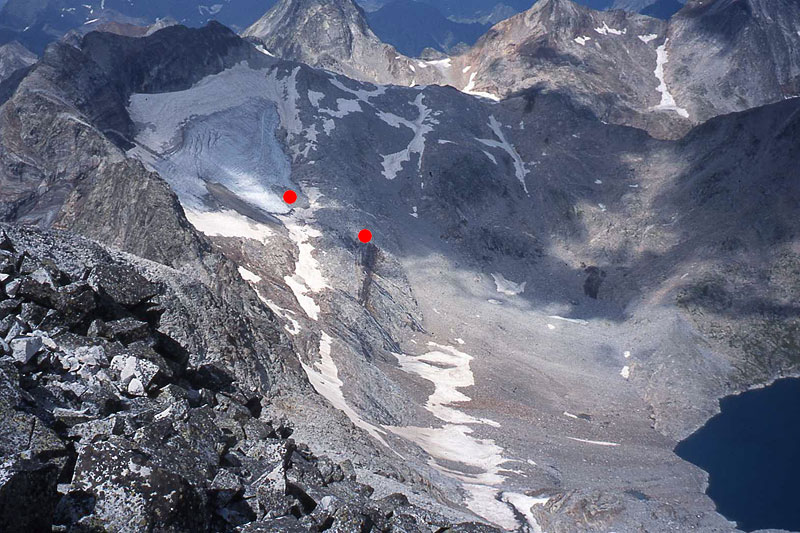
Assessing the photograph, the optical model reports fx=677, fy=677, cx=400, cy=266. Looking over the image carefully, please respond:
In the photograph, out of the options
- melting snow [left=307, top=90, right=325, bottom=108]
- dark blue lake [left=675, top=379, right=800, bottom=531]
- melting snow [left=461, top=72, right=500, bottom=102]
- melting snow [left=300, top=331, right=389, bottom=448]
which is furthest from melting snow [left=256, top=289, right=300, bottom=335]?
melting snow [left=461, top=72, right=500, bottom=102]

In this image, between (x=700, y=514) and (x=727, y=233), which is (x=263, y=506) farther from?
(x=727, y=233)

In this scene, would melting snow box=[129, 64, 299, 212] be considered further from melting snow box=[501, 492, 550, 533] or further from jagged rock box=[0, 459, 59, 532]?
jagged rock box=[0, 459, 59, 532]

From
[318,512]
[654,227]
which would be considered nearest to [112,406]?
[318,512]

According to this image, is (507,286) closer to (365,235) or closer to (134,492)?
(365,235)

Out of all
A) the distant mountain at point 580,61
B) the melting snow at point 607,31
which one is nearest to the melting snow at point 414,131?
Answer: the distant mountain at point 580,61

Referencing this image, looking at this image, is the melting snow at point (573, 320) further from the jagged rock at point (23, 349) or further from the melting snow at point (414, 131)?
the jagged rock at point (23, 349)

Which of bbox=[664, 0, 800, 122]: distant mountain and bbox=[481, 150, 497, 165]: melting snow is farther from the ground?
bbox=[664, 0, 800, 122]: distant mountain
